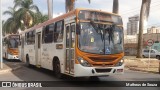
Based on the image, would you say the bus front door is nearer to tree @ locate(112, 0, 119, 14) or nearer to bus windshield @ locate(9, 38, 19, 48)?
bus windshield @ locate(9, 38, 19, 48)

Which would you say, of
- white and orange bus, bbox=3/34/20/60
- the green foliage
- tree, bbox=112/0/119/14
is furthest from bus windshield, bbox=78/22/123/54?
the green foliage

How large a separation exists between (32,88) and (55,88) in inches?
36.4

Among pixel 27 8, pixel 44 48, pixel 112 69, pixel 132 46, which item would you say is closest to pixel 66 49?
pixel 112 69

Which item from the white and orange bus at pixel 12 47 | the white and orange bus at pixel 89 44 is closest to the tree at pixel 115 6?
the white and orange bus at pixel 12 47

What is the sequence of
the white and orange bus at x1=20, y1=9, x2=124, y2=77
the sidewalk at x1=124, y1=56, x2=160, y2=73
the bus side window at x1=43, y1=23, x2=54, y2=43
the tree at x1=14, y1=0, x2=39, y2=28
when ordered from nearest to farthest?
the white and orange bus at x1=20, y1=9, x2=124, y2=77
the bus side window at x1=43, y1=23, x2=54, y2=43
the sidewalk at x1=124, y1=56, x2=160, y2=73
the tree at x1=14, y1=0, x2=39, y2=28

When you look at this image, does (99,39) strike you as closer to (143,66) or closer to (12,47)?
(143,66)

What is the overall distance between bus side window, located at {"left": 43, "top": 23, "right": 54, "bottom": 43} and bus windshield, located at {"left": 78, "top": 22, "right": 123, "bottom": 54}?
4.05 meters

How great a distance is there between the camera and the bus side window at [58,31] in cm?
1549

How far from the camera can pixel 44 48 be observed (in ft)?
61.6

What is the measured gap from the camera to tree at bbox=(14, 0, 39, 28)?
57.7 metres

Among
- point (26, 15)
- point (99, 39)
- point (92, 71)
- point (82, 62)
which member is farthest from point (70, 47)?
point (26, 15)

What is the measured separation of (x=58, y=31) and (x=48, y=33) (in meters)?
2.04

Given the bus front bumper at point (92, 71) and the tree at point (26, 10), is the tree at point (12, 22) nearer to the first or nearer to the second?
the tree at point (26, 10)

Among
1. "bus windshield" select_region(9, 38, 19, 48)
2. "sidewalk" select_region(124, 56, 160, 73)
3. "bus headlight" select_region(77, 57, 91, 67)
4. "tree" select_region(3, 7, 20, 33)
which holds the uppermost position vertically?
"tree" select_region(3, 7, 20, 33)
